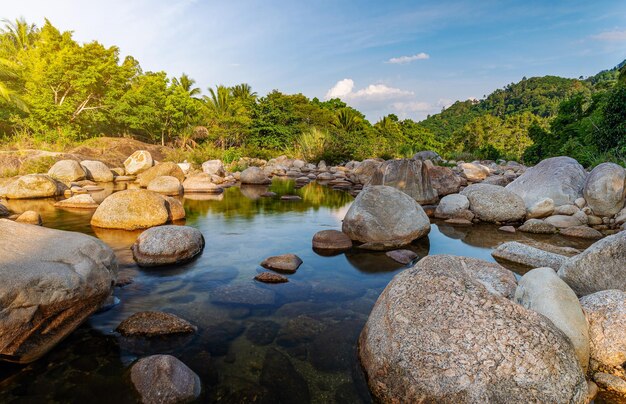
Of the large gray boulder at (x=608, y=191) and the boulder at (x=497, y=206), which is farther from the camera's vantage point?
the boulder at (x=497, y=206)

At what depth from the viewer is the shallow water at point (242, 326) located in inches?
142

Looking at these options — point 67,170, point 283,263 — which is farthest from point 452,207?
point 67,170

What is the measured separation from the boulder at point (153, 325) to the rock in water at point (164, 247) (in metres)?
2.39

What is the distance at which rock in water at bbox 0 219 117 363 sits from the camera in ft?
11.2

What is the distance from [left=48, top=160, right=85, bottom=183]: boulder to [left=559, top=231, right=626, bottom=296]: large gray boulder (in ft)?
65.6

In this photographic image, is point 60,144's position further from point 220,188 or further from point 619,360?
point 619,360

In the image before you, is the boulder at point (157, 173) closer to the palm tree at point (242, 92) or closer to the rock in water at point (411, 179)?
the rock in water at point (411, 179)

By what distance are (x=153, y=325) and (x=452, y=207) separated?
376 inches

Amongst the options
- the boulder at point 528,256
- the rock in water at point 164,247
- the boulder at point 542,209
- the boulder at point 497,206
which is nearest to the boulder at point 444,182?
the boulder at point 497,206

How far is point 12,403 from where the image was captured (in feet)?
10.9

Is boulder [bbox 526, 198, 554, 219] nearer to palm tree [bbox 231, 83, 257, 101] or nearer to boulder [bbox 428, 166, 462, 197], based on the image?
boulder [bbox 428, 166, 462, 197]

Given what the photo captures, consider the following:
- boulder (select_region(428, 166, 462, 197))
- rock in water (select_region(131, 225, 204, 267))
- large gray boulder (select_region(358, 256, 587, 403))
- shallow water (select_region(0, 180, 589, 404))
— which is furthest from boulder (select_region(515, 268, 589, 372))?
boulder (select_region(428, 166, 462, 197))

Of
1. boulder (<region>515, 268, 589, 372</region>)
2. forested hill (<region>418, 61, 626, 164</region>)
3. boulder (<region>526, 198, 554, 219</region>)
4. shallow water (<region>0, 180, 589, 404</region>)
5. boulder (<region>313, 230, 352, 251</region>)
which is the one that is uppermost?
forested hill (<region>418, 61, 626, 164</region>)

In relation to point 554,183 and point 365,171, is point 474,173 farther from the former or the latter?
Answer: point 554,183
